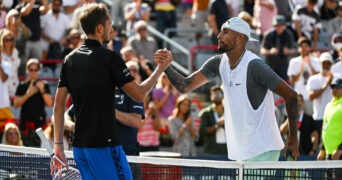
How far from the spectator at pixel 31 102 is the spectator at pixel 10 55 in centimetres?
73

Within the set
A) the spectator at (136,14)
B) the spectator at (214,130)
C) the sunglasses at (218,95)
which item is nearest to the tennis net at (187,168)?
the spectator at (214,130)

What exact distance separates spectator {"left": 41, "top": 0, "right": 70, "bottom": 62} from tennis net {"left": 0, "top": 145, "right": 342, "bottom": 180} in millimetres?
7609

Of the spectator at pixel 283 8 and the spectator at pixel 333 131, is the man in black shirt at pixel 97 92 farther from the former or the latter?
the spectator at pixel 283 8

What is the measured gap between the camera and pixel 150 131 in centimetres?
1608

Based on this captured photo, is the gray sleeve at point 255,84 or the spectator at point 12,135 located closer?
the gray sleeve at point 255,84

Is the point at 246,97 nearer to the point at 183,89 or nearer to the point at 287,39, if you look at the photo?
the point at 183,89

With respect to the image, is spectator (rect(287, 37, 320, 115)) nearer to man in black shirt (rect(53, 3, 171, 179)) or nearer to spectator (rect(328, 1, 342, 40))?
spectator (rect(328, 1, 342, 40))

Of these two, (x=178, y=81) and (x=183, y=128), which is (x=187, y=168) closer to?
(x=178, y=81)

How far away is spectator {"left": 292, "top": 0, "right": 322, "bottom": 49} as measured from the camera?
19.1 meters

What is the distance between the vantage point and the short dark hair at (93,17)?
24.8ft

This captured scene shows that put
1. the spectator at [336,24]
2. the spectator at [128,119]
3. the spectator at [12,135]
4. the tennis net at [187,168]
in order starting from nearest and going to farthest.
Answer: the tennis net at [187,168] → the spectator at [128,119] → the spectator at [12,135] → the spectator at [336,24]

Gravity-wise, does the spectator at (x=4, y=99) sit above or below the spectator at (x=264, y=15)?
below

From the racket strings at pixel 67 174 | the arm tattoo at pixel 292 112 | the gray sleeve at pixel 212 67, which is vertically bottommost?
the racket strings at pixel 67 174

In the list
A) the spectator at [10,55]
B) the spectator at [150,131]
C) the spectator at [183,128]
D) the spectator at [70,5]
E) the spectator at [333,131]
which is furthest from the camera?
the spectator at [70,5]
